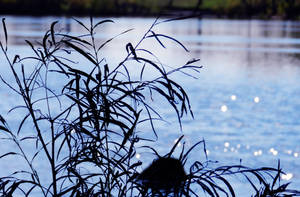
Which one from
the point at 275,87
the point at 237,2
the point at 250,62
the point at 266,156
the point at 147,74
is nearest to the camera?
the point at 266,156

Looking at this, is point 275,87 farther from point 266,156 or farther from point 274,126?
point 266,156

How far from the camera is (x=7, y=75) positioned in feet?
45.6

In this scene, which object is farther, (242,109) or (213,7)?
(213,7)

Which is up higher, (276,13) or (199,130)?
(276,13)

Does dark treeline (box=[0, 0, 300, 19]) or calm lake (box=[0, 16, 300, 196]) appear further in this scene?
dark treeline (box=[0, 0, 300, 19])

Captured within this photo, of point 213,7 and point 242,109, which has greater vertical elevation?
point 213,7

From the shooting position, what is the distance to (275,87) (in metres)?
13.2

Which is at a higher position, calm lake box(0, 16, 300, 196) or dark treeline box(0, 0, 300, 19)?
dark treeline box(0, 0, 300, 19)

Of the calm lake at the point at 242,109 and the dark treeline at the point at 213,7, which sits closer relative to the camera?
the calm lake at the point at 242,109

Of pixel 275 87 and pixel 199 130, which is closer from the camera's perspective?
pixel 199 130

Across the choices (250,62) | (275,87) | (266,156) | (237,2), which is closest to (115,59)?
(250,62)

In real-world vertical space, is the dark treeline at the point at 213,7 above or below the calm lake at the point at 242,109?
above

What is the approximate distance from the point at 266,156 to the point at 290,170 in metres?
0.71

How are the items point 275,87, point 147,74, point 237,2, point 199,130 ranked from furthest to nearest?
1. point 237,2
2. point 147,74
3. point 275,87
4. point 199,130
